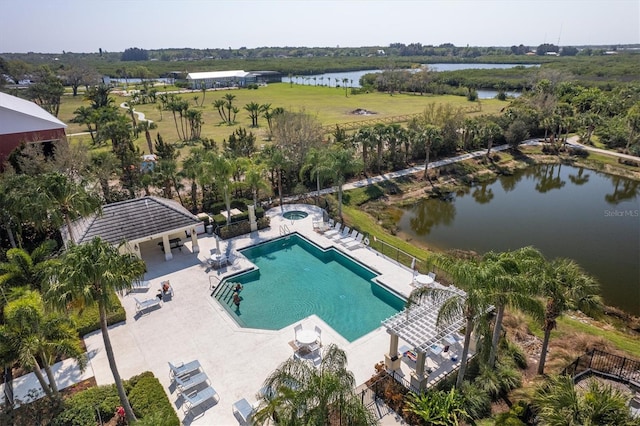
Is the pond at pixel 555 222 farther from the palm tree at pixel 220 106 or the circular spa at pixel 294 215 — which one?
the palm tree at pixel 220 106

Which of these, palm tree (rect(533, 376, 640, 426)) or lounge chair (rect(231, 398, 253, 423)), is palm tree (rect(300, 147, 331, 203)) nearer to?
lounge chair (rect(231, 398, 253, 423))

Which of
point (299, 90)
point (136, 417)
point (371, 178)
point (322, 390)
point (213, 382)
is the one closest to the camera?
point (322, 390)

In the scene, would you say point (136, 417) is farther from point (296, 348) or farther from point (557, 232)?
point (557, 232)

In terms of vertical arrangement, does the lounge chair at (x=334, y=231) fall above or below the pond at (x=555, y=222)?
above

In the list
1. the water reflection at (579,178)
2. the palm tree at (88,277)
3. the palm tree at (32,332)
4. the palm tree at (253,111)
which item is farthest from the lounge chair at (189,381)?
the palm tree at (253,111)

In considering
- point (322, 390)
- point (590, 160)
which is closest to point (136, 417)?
point (322, 390)

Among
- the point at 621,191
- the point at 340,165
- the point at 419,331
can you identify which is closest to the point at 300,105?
the point at 340,165
